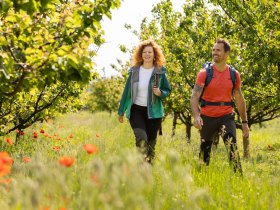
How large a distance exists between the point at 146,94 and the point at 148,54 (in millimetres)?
590

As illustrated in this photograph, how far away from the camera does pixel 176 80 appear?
1221 cm

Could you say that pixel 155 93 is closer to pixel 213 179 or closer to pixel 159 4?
pixel 213 179

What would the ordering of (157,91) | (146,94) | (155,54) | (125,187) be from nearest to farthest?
1. (125,187)
2. (157,91)
3. (146,94)
4. (155,54)

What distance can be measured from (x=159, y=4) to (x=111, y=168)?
1267 cm

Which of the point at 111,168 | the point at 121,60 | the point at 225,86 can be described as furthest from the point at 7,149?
the point at 121,60

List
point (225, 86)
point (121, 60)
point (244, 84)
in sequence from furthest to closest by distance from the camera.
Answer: point (121, 60) → point (244, 84) → point (225, 86)

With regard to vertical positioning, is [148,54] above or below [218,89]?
above

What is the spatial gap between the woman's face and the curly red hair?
0.09 m

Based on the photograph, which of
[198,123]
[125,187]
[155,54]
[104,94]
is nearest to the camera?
[125,187]

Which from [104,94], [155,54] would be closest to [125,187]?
[155,54]

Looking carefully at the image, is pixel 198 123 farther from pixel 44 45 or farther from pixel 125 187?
pixel 125 187

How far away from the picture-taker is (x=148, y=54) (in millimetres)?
6531

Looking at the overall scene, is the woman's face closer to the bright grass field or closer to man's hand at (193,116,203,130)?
man's hand at (193,116,203,130)

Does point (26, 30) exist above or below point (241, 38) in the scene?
below
